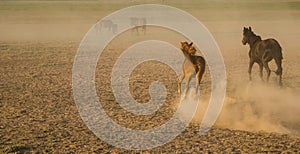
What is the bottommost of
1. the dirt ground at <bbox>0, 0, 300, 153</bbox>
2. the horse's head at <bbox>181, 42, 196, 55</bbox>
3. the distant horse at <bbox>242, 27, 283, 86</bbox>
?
the dirt ground at <bbox>0, 0, 300, 153</bbox>

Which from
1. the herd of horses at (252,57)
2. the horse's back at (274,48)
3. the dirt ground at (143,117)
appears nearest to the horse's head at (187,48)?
the herd of horses at (252,57)

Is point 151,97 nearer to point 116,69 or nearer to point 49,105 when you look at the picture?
point 49,105

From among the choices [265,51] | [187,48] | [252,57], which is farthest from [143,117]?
[252,57]

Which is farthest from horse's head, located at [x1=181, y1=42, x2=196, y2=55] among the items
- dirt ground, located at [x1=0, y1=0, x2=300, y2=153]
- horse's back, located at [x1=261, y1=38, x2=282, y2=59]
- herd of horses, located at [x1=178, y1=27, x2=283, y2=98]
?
horse's back, located at [x1=261, y1=38, x2=282, y2=59]

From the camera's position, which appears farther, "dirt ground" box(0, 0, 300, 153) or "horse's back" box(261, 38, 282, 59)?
"horse's back" box(261, 38, 282, 59)

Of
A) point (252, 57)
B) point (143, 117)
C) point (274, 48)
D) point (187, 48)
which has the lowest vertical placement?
point (143, 117)

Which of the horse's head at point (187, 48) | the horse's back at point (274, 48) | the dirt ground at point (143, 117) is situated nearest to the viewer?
the dirt ground at point (143, 117)

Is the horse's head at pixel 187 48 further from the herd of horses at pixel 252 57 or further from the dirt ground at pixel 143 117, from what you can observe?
the dirt ground at pixel 143 117

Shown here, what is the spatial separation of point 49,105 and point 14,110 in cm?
81

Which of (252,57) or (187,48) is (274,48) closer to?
(252,57)

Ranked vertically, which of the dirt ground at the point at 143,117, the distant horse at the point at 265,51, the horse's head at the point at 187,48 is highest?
the distant horse at the point at 265,51

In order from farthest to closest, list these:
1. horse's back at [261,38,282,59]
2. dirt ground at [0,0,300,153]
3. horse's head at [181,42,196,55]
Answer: horse's back at [261,38,282,59], horse's head at [181,42,196,55], dirt ground at [0,0,300,153]

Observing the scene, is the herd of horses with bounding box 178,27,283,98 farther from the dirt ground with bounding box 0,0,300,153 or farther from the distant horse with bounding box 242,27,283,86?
the dirt ground with bounding box 0,0,300,153

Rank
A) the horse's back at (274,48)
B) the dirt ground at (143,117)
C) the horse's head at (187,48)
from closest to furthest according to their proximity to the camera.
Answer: the dirt ground at (143,117), the horse's head at (187,48), the horse's back at (274,48)
